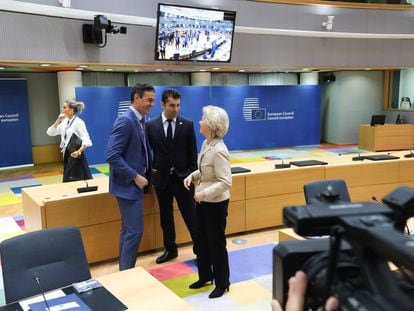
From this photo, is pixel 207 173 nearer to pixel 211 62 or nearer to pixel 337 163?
pixel 337 163

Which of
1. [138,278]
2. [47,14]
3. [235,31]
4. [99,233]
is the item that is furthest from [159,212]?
[235,31]

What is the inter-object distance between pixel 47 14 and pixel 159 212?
10.4 ft

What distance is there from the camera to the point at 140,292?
2277 mm

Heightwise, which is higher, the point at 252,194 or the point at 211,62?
the point at 211,62

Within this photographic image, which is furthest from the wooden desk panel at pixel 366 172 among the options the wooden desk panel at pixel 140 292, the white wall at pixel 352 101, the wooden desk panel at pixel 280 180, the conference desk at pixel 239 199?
the white wall at pixel 352 101

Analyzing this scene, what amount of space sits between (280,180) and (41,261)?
12.4 feet

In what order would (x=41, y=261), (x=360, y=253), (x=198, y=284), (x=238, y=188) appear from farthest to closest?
(x=238, y=188) → (x=198, y=284) → (x=41, y=261) → (x=360, y=253)

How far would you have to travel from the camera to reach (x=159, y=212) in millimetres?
5039

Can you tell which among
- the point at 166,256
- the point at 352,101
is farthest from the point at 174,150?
the point at 352,101

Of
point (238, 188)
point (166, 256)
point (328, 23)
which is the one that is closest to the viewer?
point (166, 256)

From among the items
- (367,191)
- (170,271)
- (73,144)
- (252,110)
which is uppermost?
(252,110)

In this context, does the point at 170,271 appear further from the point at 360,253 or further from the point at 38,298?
the point at 360,253

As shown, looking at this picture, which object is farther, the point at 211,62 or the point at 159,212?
the point at 211,62

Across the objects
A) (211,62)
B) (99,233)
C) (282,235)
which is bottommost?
(99,233)
